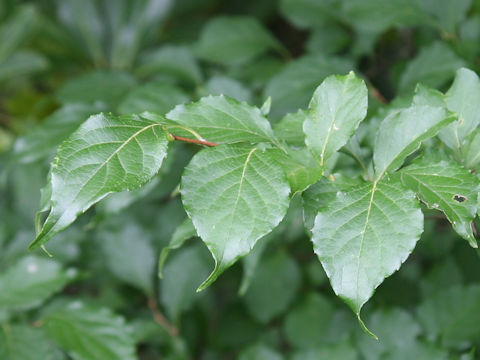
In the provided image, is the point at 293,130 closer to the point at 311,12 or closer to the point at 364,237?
the point at 364,237

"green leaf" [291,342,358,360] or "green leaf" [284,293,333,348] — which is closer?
"green leaf" [291,342,358,360]

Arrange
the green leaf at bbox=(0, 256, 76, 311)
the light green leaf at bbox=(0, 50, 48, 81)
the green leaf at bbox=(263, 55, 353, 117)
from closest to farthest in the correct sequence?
1. the green leaf at bbox=(0, 256, 76, 311)
2. the green leaf at bbox=(263, 55, 353, 117)
3. the light green leaf at bbox=(0, 50, 48, 81)

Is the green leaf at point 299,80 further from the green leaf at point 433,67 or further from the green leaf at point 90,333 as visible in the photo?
the green leaf at point 90,333

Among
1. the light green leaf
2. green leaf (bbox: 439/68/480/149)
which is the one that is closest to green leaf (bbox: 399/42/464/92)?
green leaf (bbox: 439/68/480/149)

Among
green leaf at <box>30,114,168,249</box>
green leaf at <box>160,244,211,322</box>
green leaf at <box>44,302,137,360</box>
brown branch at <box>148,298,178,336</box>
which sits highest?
green leaf at <box>30,114,168,249</box>

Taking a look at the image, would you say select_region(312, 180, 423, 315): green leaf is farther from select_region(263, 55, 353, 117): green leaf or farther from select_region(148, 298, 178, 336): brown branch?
select_region(148, 298, 178, 336): brown branch

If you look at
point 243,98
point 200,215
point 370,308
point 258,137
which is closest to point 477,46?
point 243,98

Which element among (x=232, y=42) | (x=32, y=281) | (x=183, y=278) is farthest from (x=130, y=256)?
(x=232, y=42)

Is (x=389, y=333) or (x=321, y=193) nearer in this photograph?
(x=321, y=193)
